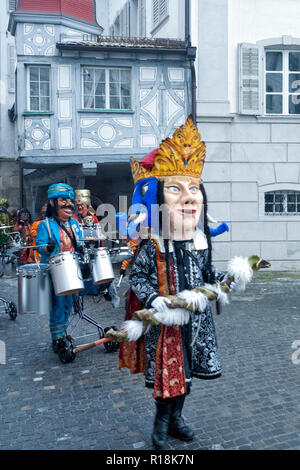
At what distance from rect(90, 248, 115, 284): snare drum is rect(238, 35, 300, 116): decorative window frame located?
8.24 m

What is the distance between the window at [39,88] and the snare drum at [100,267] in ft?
27.5

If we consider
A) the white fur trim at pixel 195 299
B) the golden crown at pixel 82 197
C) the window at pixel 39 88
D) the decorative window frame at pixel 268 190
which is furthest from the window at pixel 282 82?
the white fur trim at pixel 195 299

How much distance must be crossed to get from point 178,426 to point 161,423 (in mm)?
238

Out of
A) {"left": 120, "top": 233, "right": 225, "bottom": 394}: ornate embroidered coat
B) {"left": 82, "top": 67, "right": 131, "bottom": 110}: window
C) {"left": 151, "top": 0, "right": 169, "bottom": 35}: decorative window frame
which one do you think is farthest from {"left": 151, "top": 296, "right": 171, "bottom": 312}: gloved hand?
{"left": 151, "top": 0, "right": 169, "bottom": 35}: decorative window frame

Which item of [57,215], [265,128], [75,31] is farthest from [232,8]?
[57,215]

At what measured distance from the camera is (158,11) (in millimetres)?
14094

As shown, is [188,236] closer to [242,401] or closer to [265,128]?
[242,401]

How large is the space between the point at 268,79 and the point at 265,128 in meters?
1.34

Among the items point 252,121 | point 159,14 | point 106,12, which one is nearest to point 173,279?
point 252,121

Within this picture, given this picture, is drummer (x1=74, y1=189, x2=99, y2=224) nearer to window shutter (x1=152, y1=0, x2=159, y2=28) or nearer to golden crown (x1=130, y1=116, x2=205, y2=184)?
golden crown (x1=130, y1=116, x2=205, y2=184)

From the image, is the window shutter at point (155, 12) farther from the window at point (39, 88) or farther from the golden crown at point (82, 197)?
the golden crown at point (82, 197)

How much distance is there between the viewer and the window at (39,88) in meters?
12.3

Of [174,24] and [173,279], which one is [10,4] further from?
[173,279]

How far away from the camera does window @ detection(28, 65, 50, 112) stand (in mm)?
12312
